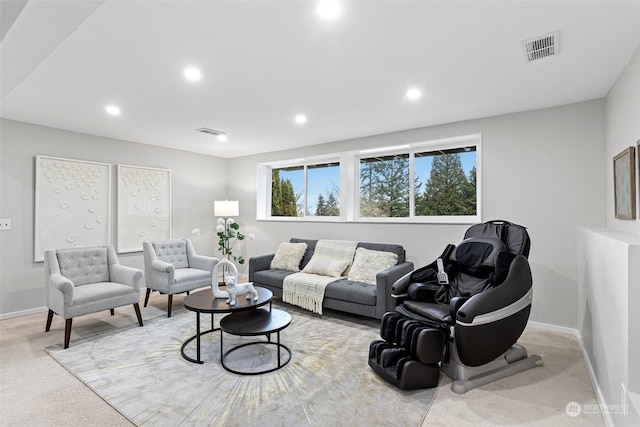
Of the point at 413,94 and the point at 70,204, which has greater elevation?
the point at 413,94

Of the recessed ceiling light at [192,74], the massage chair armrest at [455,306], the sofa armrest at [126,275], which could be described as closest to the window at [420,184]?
the massage chair armrest at [455,306]

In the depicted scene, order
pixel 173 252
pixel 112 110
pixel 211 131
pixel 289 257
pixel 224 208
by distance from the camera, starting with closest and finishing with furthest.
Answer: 1. pixel 112 110
2. pixel 211 131
3. pixel 173 252
4. pixel 289 257
5. pixel 224 208

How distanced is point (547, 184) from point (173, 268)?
4403 mm

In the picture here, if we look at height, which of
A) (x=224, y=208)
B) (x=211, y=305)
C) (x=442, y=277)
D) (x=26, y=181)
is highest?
(x=26, y=181)

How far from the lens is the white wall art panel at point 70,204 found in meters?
4.13

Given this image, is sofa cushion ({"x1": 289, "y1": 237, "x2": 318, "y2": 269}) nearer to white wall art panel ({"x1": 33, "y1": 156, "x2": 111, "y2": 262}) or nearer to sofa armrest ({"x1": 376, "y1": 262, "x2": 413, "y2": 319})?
sofa armrest ({"x1": 376, "y1": 262, "x2": 413, "y2": 319})

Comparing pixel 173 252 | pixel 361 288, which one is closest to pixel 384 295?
pixel 361 288

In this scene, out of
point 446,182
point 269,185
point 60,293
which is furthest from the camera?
point 269,185

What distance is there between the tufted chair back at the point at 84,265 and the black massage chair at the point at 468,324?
329 centimetres

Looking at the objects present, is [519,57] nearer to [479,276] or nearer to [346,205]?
[479,276]

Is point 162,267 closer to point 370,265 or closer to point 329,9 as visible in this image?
point 370,265

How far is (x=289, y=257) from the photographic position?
15.5 feet

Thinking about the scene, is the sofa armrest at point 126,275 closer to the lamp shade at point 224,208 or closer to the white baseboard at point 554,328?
the lamp shade at point 224,208

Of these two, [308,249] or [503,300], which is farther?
[308,249]
